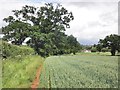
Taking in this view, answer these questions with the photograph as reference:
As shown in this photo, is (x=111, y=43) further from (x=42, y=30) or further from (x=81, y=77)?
(x=81, y=77)

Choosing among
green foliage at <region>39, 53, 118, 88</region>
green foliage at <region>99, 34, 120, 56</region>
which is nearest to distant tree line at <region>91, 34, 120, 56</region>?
green foliage at <region>99, 34, 120, 56</region>

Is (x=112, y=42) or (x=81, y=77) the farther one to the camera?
(x=112, y=42)

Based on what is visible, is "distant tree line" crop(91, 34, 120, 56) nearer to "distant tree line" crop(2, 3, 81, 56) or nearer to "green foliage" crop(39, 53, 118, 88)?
"distant tree line" crop(2, 3, 81, 56)

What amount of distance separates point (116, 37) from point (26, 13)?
23.5 metres

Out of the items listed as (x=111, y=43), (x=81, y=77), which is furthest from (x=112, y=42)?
(x=81, y=77)

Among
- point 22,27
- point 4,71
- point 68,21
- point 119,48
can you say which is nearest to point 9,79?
point 4,71

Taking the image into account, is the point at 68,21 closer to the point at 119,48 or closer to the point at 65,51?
the point at 65,51

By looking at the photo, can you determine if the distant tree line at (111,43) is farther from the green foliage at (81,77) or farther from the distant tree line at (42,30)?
the green foliage at (81,77)

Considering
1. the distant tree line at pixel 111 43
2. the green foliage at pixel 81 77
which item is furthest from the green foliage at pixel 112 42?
the green foliage at pixel 81 77

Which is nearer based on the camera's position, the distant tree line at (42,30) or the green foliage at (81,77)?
the green foliage at (81,77)

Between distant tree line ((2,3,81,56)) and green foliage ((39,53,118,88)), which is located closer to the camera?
green foliage ((39,53,118,88))

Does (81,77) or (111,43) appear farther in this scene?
(111,43)

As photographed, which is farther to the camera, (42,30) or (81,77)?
(42,30)

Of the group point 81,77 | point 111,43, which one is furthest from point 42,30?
point 81,77
